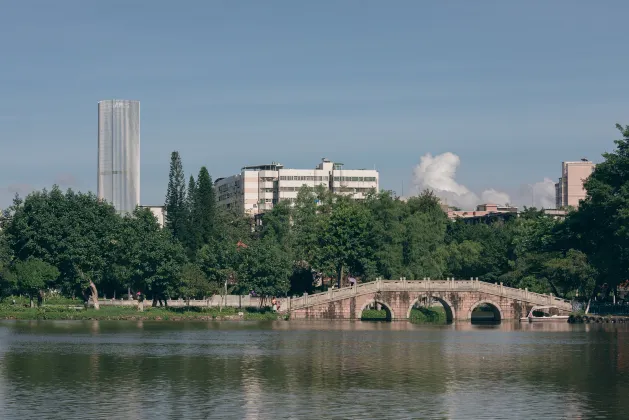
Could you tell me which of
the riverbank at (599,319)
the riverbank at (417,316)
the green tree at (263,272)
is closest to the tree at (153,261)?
the green tree at (263,272)

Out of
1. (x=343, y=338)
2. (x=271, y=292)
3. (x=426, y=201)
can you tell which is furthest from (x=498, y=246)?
(x=343, y=338)

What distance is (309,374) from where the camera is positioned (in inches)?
2179

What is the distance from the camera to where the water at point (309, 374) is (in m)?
42.8

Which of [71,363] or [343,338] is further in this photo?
[343,338]

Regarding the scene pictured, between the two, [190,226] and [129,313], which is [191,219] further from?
[129,313]

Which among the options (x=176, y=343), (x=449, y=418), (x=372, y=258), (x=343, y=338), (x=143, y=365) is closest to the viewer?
(x=449, y=418)

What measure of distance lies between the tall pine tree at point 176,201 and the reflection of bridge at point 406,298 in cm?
2503

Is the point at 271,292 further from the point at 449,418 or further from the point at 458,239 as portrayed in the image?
the point at 449,418

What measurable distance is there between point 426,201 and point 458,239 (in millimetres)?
14744

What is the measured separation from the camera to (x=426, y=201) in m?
151

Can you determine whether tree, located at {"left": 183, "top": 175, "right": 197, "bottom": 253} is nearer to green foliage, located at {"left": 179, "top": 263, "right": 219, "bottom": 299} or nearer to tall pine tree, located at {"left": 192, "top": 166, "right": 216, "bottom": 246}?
tall pine tree, located at {"left": 192, "top": 166, "right": 216, "bottom": 246}

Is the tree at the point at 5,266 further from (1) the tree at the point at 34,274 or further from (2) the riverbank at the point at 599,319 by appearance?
(2) the riverbank at the point at 599,319

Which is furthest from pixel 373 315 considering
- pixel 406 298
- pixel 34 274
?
pixel 34 274

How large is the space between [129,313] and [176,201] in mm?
30548
